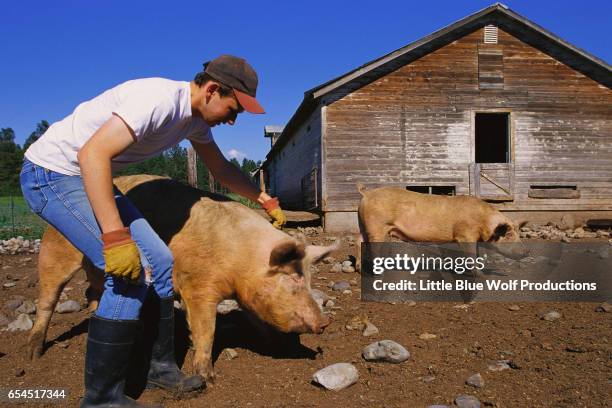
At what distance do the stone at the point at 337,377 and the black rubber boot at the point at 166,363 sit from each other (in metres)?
0.78

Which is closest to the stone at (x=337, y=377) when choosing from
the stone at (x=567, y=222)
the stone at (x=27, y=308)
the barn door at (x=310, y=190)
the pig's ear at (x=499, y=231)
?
the stone at (x=27, y=308)

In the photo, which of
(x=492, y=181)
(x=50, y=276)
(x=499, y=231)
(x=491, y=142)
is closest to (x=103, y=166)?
(x=50, y=276)

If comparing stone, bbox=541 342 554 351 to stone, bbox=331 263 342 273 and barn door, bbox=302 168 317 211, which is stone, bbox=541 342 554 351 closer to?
stone, bbox=331 263 342 273

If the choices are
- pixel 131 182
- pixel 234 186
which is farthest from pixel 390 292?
pixel 131 182

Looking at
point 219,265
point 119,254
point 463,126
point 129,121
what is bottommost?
point 219,265

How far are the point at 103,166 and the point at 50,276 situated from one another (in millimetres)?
1962

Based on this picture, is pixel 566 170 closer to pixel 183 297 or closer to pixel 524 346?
pixel 524 346

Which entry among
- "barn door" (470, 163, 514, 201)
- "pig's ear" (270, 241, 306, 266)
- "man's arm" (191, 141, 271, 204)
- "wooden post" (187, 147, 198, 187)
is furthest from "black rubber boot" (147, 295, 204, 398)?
"barn door" (470, 163, 514, 201)

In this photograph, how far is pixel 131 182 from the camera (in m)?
4.05

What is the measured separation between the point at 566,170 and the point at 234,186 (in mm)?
15032

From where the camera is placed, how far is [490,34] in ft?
51.5

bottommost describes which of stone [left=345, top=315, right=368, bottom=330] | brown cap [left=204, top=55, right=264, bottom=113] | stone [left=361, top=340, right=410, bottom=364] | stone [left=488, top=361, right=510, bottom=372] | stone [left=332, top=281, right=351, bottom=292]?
stone [left=332, top=281, right=351, bottom=292]

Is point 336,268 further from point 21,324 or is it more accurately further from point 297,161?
point 297,161

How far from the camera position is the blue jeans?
2.60 metres
